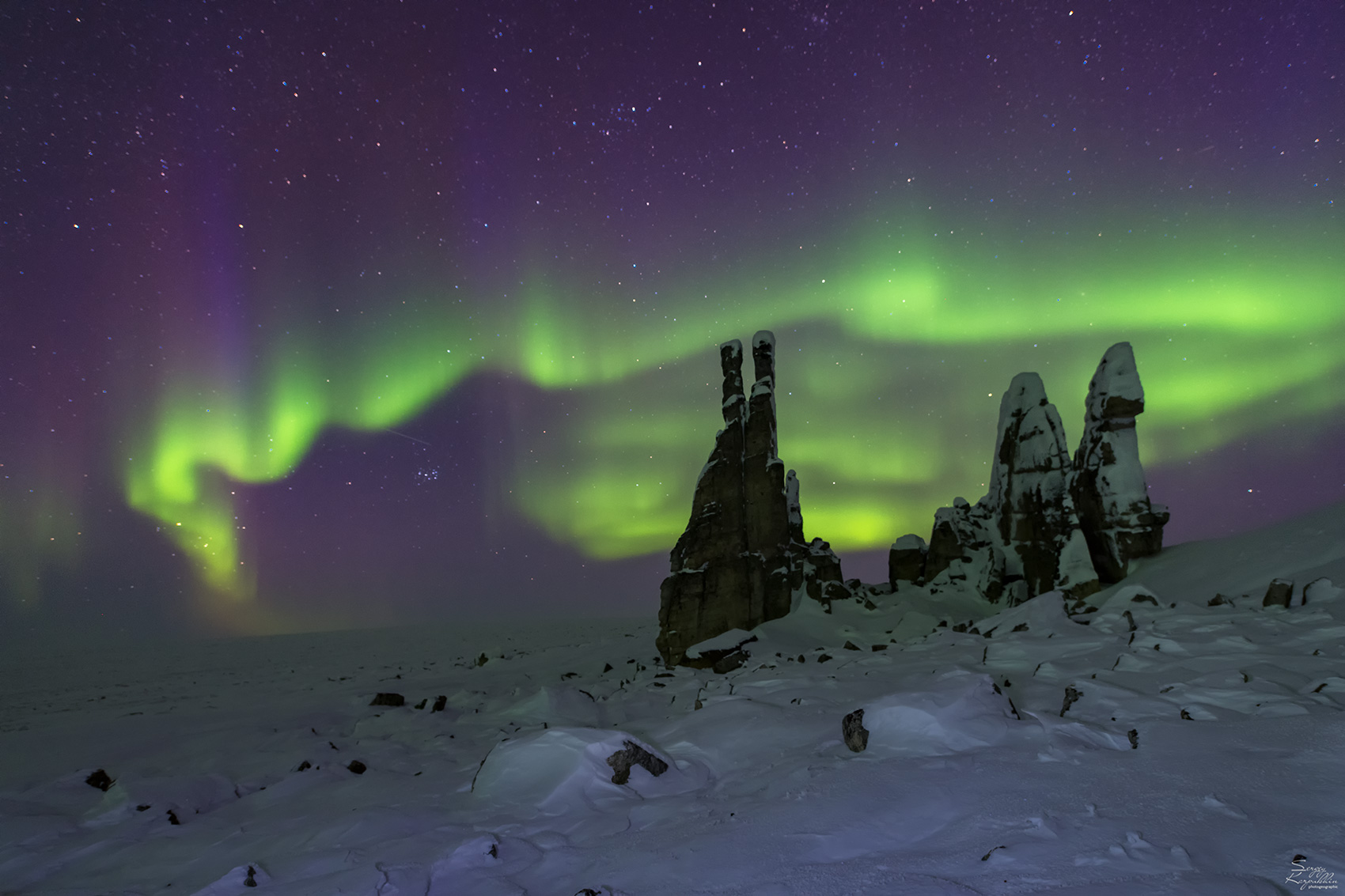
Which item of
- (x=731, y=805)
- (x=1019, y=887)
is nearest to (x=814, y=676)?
(x=731, y=805)

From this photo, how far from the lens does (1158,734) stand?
534 centimetres

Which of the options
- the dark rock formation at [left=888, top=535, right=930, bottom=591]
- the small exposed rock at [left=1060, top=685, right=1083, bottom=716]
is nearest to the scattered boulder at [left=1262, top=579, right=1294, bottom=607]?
the small exposed rock at [left=1060, top=685, right=1083, bottom=716]

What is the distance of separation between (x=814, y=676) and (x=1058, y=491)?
2047cm

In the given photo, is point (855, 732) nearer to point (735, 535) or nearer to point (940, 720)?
point (940, 720)

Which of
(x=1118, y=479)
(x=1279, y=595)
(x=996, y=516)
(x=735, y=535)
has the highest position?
(x=1118, y=479)

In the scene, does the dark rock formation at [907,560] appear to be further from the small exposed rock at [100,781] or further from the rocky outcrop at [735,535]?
the small exposed rock at [100,781]

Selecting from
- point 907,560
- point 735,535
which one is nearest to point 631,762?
point 735,535

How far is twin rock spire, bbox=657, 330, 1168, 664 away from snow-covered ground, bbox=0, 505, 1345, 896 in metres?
10.1

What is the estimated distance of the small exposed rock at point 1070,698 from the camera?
646cm

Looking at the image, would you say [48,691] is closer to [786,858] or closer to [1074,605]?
[786,858]

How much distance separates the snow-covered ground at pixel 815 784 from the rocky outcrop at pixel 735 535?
9930mm

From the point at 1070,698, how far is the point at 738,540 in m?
17.6

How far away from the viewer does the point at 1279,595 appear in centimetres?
1108

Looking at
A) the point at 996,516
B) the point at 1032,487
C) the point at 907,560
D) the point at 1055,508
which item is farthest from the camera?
the point at 907,560
